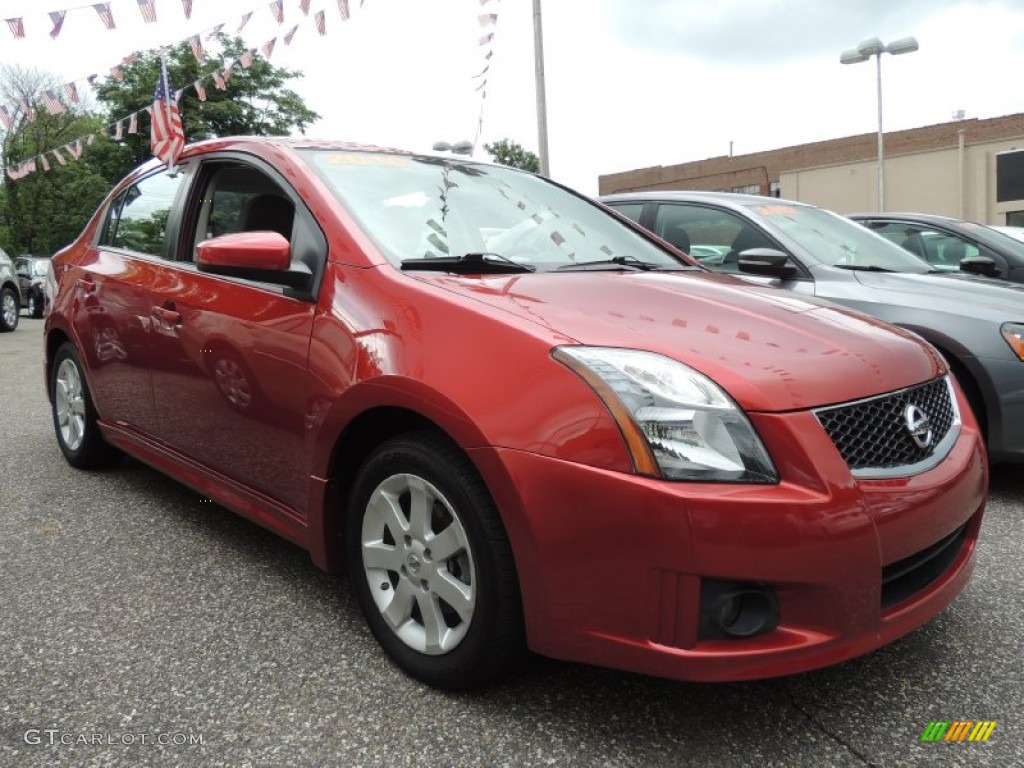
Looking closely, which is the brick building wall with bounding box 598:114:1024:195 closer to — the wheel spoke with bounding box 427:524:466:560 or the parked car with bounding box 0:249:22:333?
the parked car with bounding box 0:249:22:333

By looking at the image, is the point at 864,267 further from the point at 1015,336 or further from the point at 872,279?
the point at 1015,336

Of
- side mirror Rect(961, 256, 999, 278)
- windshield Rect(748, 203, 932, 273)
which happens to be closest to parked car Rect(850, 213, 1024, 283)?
side mirror Rect(961, 256, 999, 278)

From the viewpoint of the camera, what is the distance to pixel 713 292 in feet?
8.29

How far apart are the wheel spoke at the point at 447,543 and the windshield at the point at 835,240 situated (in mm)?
3292

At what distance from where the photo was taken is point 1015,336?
12.4 feet

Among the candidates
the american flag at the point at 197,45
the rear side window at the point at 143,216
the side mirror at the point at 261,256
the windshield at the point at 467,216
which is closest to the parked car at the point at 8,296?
the american flag at the point at 197,45

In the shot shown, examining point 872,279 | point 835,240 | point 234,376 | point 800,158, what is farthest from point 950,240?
point 800,158

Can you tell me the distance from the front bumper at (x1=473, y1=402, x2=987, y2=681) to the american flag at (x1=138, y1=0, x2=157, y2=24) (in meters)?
5.50

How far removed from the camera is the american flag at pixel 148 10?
6004 millimetres

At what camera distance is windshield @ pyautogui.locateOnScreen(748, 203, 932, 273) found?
15.7 ft

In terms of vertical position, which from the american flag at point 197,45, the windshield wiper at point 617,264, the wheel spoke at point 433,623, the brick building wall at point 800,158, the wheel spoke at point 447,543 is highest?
the brick building wall at point 800,158

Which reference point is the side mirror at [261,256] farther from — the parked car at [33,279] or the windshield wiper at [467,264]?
the parked car at [33,279]

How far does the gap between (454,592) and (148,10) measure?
5562 mm

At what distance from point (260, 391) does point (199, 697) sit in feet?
3.04
